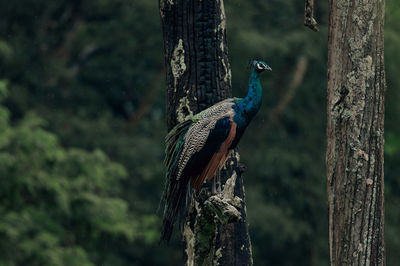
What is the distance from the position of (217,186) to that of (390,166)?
15.1m

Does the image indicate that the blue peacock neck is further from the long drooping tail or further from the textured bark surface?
the textured bark surface

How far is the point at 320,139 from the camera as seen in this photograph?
19797 mm

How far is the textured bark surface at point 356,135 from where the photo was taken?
5.30m

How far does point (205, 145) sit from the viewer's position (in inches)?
232

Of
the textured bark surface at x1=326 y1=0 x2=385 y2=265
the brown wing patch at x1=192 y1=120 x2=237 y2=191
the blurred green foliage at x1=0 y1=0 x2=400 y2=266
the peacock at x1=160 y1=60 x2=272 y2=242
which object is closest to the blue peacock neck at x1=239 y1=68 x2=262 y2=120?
the peacock at x1=160 y1=60 x2=272 y2=242

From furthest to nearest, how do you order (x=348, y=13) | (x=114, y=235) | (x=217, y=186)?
(x=114, y=235) < (x=217, y=186) < (x=348, y=13)

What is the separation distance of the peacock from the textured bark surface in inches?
25.2

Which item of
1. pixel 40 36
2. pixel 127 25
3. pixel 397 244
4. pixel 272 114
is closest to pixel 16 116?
pixel 40 36

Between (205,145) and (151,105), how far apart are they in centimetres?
1332

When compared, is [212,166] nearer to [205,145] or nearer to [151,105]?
[205,145]

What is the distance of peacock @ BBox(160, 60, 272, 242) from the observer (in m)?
5.88

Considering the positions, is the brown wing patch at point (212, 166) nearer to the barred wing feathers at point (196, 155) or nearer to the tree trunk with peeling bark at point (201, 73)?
the barred wing feathers at point (196, 155)

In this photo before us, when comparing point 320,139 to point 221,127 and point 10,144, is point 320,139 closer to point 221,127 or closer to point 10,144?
point 10,144

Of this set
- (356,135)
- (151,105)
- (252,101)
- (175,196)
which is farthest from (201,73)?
(151,105)
